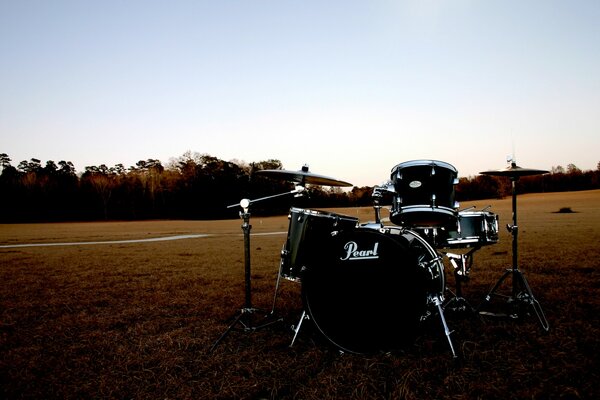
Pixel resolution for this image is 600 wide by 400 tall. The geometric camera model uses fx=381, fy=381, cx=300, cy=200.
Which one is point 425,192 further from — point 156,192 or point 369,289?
point 156,192

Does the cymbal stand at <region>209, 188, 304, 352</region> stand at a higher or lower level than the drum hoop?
lower

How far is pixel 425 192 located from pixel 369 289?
4.81ft

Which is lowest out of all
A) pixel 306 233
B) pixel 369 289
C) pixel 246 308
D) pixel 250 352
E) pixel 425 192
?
pixel 250 352

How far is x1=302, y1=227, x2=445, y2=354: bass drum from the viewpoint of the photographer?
396 centimetres

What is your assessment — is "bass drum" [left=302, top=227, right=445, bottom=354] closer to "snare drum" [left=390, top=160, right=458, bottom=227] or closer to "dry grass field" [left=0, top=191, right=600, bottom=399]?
"dry grass field" [left=0, top=191, right=600, bottom=399]

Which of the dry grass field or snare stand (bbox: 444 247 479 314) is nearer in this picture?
the dry grass field

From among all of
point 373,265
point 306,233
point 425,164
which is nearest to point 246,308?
point 306,233

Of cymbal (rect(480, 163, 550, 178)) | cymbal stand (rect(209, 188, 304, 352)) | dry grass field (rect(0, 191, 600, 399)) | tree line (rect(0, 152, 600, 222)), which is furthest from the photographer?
tree line (rect(0, 152, 600, 222))

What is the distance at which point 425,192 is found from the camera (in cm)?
470

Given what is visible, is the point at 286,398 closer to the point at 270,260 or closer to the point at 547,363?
the point at 547,363

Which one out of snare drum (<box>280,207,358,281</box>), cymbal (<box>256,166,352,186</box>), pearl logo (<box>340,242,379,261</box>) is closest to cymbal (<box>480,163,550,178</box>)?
cymbal (<box>256,166,352,186</box>)

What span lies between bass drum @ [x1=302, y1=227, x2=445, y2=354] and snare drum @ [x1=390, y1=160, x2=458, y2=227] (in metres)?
0.66

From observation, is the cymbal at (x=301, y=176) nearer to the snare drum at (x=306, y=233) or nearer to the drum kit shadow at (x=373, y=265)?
the drum kit shadow at (x=373, y=265)

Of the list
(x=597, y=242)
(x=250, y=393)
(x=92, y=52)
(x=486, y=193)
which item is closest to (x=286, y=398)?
(x=250, y=393)
